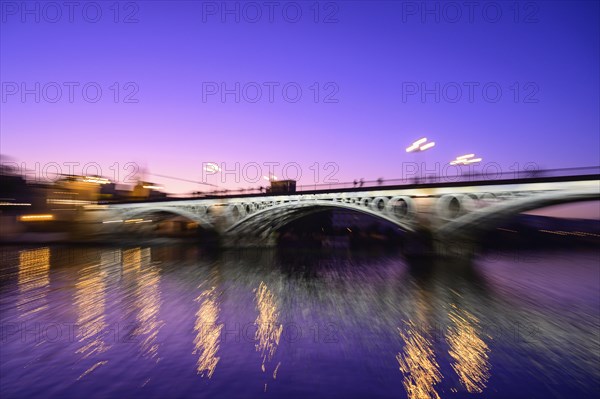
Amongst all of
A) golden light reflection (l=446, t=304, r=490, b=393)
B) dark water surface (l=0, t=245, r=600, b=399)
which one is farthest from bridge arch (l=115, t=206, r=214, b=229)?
golden light reflection (l=446, t=304, r=490, b=393)

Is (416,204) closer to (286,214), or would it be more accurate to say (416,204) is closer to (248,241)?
(286,214)

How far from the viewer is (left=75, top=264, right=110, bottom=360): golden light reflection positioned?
447 inches

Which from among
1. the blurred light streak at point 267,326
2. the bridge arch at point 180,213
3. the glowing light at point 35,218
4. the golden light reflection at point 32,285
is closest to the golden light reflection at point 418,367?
the blurred light streak at point 267,326

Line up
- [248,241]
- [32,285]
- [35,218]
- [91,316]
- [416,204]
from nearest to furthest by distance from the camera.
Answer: [91,316] → [32,285] → [416,204] → [248,241] → [35,218]

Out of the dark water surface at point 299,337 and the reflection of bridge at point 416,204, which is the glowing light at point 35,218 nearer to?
the reflection of bridge at point 416,204

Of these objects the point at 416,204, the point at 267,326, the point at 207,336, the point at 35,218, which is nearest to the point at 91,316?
the point at 207,336

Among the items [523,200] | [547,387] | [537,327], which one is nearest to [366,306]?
[537,327]

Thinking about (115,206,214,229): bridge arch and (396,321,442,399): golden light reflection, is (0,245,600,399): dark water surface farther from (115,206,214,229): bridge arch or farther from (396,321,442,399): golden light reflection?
(115,206,214,229): bridge arch

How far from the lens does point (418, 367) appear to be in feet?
32.0

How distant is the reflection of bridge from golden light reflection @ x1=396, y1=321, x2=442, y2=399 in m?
18.7

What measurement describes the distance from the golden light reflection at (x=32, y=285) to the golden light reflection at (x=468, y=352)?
65.7 feet

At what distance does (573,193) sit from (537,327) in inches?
551

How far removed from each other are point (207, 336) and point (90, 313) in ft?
25.0

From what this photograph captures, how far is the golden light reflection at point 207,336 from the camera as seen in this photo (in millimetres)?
9719
